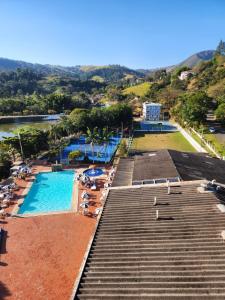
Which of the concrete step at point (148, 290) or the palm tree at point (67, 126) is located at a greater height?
the palm tree at point (67, 126)

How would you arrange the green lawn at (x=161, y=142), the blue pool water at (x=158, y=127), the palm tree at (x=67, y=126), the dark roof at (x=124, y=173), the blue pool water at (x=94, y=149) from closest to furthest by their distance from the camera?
the dark roof at (x=124, y=173), the blue pool water at (x=94, y=149), the green lawn at (x=161, y=142), the palm tree at (x=67, y=126), the blue pool water at (x=158, y=127)

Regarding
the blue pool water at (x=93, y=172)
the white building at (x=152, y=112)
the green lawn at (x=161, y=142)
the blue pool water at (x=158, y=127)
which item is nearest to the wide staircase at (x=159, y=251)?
the blue pool water at (x=93, y=172)

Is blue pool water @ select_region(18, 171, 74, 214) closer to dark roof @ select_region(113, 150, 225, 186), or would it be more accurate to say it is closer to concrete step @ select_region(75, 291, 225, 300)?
dark roof @ select_region(113, 150, 225, 186)

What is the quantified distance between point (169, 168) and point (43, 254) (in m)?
16.3

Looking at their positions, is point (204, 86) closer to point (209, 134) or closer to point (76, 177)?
point (209, 134)

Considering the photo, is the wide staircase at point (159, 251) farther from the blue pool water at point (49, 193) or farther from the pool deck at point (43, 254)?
the blue pool water at point (49, 193)

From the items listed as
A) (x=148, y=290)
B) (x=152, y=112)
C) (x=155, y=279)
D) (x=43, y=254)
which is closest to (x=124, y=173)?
(x=43, y=254)

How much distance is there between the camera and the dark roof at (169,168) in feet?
94.5

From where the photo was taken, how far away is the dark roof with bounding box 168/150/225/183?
95.0ft

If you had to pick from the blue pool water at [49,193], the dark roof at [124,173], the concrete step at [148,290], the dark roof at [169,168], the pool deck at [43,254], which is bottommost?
the pool deck at [43,254]

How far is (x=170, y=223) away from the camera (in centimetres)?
1881

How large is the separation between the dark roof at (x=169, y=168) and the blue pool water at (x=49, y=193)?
837 cm

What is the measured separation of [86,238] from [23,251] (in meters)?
5.72

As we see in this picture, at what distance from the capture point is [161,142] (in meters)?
69.6
